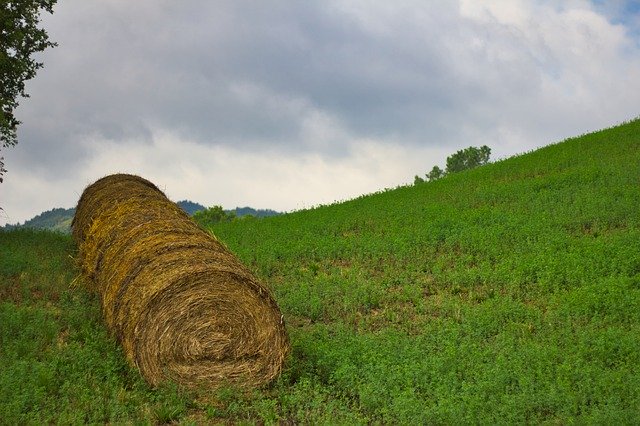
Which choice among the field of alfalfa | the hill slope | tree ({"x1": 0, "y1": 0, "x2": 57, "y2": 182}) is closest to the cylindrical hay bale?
the field of alfalfa

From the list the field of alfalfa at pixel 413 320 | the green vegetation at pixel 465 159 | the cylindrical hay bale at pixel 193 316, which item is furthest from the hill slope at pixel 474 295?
the green vegetation at pixel 465 159

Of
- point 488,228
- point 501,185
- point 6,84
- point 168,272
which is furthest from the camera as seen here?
point 501,185

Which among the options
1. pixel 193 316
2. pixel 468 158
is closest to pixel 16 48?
pixel 193 316

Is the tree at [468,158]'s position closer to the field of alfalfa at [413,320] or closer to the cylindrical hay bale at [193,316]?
the field of alfalfa at [413,320]

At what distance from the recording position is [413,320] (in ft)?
46.6

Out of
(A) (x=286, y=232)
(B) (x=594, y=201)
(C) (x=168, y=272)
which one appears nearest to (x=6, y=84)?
(A) (x=286, y=232)

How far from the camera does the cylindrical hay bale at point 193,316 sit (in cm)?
1096

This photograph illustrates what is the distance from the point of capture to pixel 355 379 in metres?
10.9

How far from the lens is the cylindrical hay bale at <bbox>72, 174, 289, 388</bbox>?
1096 cm

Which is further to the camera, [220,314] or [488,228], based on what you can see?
[488,228]

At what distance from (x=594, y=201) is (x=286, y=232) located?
10610mm

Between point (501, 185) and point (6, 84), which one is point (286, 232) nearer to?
point (501, 185)

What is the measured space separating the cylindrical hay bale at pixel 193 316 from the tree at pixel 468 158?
239 ft

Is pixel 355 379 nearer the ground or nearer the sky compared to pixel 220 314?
nearer the ground
